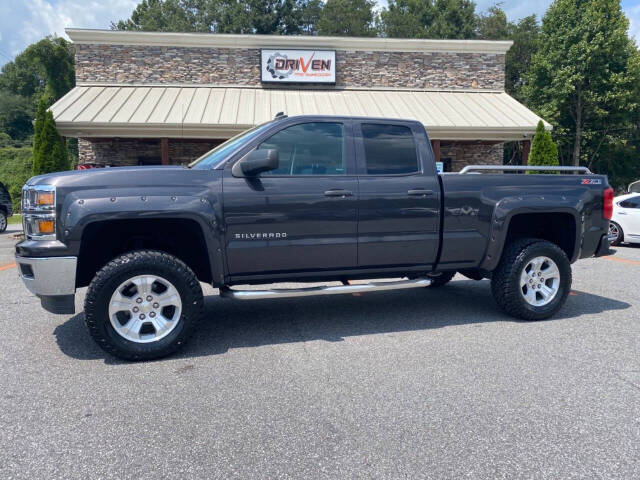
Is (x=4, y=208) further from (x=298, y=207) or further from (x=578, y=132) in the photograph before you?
(x=578, y=132)

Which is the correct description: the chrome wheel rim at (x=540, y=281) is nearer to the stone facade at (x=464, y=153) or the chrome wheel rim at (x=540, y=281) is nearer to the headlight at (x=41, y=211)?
the headlight at (x=41, y=211)

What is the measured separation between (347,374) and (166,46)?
18.8 m

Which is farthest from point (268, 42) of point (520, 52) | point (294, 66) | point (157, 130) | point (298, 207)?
point (520, 52)

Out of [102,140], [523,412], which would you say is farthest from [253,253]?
[102,140]

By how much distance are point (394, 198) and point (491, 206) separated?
1047 millimetres

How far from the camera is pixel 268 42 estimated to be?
1977 centimetres

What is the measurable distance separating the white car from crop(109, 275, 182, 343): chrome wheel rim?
11.1m

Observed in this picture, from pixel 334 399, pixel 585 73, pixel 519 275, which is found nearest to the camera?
pixel 334 399

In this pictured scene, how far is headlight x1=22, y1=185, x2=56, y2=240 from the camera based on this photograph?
3963 mm

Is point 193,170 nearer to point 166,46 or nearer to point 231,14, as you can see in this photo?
point 166,46

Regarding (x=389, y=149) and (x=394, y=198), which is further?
(x=389, y=149)

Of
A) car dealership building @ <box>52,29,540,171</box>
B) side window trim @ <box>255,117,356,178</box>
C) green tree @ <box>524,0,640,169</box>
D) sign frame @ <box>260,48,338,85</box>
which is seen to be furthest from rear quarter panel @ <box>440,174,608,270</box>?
green tree @ <box>524,0,640,169</box>

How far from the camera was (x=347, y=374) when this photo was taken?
151 inches

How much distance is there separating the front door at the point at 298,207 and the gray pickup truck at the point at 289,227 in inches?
0.5
